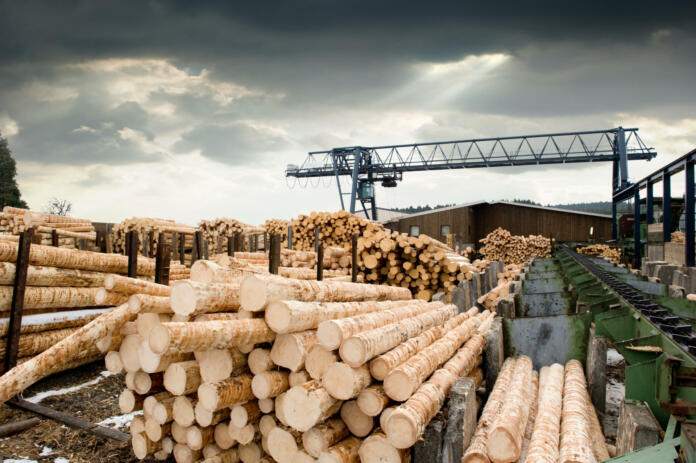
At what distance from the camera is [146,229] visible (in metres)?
16.3

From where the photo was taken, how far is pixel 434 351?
11.9ft

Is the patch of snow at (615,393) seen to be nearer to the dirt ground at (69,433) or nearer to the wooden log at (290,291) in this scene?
the wooden log at (290,291)

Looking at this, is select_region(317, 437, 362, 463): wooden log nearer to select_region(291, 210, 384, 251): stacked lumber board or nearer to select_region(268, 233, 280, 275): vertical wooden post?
select_region(268, 233, 280, 275): vertical wooden post

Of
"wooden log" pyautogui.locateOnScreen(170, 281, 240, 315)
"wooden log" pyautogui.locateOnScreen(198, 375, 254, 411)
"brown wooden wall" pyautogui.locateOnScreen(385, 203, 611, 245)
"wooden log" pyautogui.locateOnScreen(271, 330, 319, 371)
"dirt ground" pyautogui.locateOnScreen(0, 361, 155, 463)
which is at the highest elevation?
"brown wooden wall" pyautogui.locateOnScreen(385, 203, 611, 245)

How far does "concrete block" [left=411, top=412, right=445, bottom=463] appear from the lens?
2834 mm

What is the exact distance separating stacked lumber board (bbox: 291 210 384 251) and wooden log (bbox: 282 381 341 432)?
958 centimetres

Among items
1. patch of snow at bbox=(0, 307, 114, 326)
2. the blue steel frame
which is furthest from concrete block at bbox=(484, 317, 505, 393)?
the blue steel frame

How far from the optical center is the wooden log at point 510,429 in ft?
8.34

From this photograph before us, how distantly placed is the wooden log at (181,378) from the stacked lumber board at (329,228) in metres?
9.21

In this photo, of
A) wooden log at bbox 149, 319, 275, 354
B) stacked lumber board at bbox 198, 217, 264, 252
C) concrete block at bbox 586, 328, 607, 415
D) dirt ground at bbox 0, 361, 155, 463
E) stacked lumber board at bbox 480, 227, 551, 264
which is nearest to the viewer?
wooden log at bbox 149, 319, 275, 354

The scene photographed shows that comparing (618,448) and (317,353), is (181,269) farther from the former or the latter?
(618,448)

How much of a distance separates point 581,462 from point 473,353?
192cm

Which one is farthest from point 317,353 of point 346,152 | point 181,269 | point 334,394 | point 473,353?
point 346,152

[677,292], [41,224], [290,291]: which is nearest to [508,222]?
[677,292]
